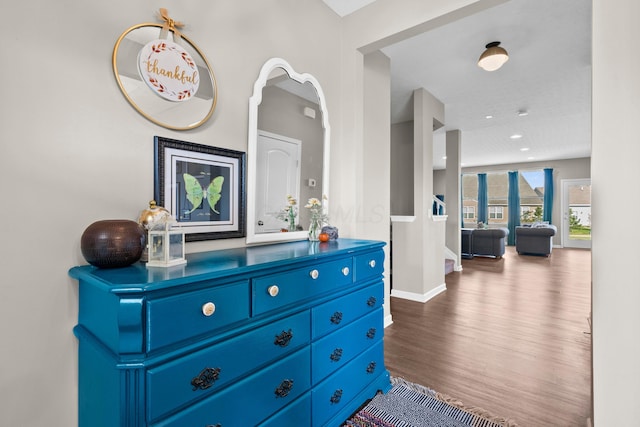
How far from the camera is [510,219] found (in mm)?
10453

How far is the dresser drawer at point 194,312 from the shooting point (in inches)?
35.6

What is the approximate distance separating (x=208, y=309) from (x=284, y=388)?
0.56 m

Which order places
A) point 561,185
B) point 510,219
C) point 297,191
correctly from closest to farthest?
point 297,191
point 561,185
point 510,219

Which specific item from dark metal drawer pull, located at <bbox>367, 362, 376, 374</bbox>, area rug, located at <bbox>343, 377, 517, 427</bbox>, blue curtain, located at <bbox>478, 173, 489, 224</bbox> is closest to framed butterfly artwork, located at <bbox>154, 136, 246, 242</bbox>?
dark metal drawer pull, located at <bbox>367, 362, 376, 374</bbox>

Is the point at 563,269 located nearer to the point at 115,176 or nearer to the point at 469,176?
the point at 469,176

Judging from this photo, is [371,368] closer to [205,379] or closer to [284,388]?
[284,388]

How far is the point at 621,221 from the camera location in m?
0.62

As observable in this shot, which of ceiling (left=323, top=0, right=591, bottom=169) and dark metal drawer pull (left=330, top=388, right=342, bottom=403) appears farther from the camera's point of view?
ceiling (left=323, top=0, right=591, bottom=169)

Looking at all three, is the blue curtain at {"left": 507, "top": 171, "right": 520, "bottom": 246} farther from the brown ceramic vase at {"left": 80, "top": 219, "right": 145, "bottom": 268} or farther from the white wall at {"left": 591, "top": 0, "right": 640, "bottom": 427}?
the brown ceramic vase at {"left": 80, "top": 219, "right": 145, "bottom": 268}

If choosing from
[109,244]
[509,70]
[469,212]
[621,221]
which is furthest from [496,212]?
[109,244]

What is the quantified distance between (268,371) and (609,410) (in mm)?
1048

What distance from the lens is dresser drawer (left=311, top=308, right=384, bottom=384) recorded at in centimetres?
148

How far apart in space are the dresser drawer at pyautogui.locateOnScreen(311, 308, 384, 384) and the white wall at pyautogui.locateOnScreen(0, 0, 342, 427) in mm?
995

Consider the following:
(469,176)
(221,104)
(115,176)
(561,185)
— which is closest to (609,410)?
(115,176)
